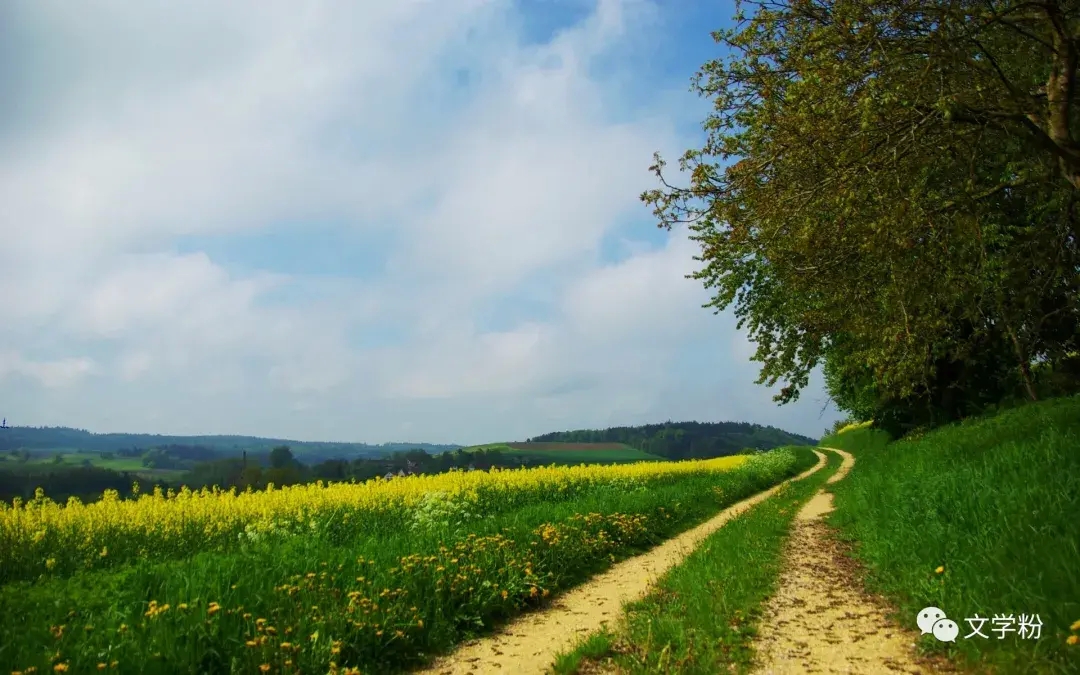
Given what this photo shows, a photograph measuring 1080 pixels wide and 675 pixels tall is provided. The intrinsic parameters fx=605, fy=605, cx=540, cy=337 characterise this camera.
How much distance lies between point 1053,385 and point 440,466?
23.7 meters

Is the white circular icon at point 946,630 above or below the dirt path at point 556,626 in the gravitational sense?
above

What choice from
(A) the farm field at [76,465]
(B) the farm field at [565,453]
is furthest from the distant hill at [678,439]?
(A) the farm field at [76,465]

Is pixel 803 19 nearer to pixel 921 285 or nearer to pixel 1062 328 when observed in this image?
pixel 921 285

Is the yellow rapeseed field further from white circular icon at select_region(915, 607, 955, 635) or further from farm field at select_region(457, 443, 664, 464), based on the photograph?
farm field at select_region(457, 443, 664, 464)

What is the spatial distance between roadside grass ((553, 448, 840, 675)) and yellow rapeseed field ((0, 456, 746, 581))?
640 cm

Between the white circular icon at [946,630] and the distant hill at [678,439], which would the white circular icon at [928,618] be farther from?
the distant hill at [678,439]

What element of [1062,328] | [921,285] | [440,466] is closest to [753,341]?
[1062,328]

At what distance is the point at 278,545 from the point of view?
9.21 m

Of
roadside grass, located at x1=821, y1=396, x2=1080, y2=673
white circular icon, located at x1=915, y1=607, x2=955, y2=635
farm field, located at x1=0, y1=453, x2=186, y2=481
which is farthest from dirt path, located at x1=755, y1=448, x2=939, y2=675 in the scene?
farm field, located at x1=0, y1=453, x2=186, y2=481

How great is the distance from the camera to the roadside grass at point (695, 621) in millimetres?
5391

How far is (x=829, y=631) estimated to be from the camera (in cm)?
623

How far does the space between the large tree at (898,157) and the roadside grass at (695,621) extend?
15.9 ft

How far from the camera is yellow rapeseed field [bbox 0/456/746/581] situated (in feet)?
30.0

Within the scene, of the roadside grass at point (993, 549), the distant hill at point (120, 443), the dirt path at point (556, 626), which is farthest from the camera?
the distant hill at point (120, 443)
